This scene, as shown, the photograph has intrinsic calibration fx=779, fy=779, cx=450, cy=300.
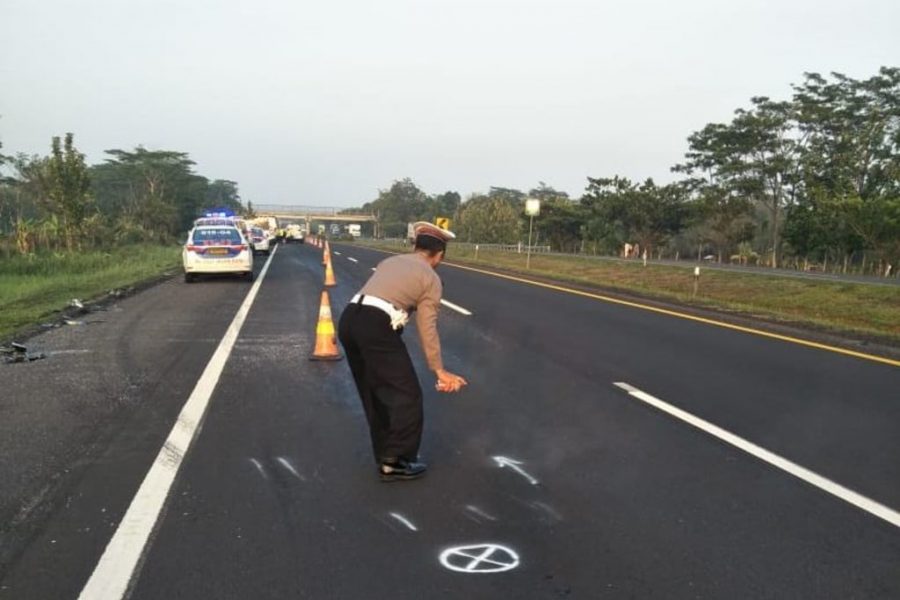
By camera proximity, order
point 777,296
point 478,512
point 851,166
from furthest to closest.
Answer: point 851,166 < point 777,296 < point 478,512

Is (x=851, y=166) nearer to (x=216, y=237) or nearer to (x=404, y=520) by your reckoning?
(x=216, y=237)

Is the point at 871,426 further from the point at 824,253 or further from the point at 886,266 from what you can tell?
the point at 824,253

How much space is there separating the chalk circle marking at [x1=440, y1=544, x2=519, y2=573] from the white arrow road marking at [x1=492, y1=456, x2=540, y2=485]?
107 cm

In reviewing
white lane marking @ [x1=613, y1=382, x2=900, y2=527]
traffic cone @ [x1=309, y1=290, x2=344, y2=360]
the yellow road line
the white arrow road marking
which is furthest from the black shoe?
the yellow road line

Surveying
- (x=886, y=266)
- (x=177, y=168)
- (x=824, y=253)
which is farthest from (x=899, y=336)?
(x=177, y=168)

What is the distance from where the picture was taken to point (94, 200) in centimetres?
3841

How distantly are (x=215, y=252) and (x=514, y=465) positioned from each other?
57.1 feet

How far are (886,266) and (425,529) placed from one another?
130 ft

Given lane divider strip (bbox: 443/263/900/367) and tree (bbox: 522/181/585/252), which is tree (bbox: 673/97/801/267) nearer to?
tree (bbox: 522/181/585/252)

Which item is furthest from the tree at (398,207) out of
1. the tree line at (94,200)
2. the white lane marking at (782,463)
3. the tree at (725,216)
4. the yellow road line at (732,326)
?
the white lane marking at (782,463)

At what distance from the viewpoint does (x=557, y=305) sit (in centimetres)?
1647

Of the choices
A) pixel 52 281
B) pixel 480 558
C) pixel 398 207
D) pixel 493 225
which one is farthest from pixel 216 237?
pixel 398 207

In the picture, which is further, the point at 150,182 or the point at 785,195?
the point at 150,182

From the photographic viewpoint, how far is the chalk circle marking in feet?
12.2
